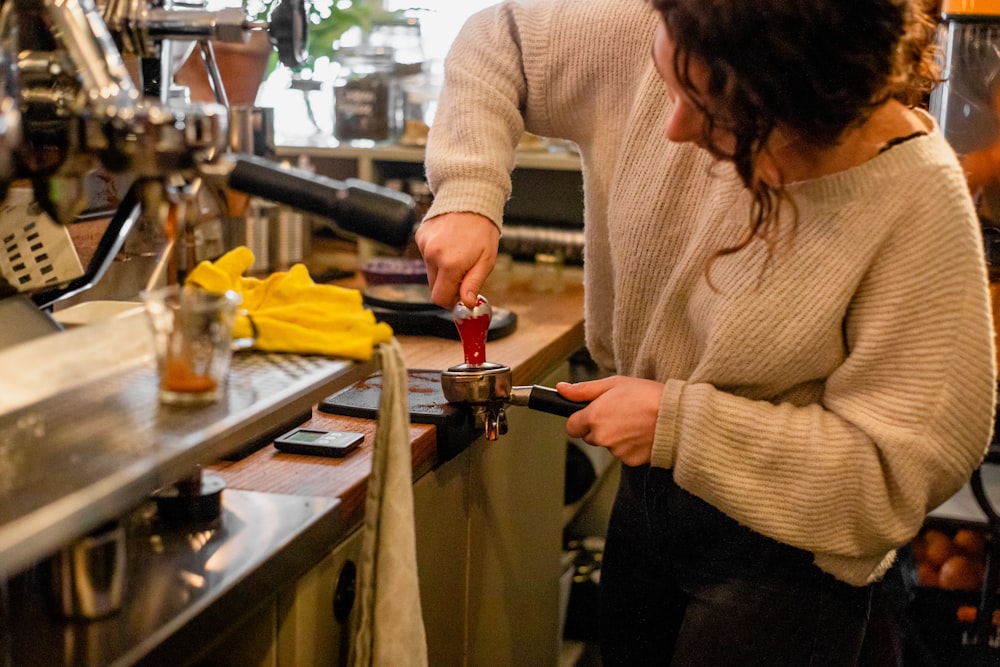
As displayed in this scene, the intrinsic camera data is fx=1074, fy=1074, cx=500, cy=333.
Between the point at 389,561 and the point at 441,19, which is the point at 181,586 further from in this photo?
the point at 441,19

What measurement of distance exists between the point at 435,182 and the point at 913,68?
501 mm

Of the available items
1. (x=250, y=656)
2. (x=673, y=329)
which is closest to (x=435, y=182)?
(x=673, y=329)

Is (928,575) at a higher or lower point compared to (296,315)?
lower

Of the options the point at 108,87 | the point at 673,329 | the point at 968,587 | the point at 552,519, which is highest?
the point at 108,87

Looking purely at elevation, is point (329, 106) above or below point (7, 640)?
above

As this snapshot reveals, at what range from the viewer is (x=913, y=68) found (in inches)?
39.4

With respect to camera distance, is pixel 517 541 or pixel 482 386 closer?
pixel 482 386

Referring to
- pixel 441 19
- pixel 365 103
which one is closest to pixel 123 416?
pixel 365 103

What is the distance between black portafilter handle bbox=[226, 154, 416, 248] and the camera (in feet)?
2.27

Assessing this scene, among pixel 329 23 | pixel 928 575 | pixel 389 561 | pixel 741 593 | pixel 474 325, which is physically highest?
pixel 329 23

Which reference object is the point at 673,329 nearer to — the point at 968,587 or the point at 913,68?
the point at 913,68

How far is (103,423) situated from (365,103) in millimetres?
1749

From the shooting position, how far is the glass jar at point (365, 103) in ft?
7.57

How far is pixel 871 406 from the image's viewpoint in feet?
3.24
